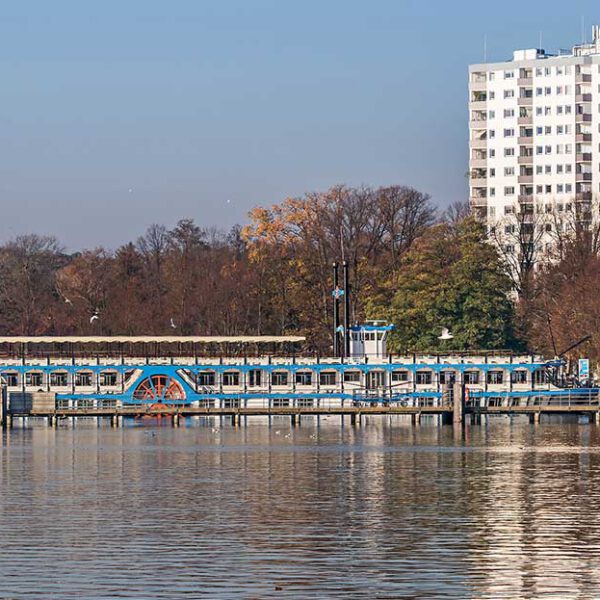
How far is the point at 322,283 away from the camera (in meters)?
134

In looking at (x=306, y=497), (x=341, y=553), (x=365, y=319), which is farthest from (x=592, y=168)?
(x=341, y=553)

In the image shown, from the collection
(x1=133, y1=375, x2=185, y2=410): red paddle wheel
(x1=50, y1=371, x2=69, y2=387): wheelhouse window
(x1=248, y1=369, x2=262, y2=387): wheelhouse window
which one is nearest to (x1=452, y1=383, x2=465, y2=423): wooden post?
(x1=248, y1=369, x2=262, y2=387): wheelhouse window

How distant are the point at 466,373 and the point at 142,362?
19.6m

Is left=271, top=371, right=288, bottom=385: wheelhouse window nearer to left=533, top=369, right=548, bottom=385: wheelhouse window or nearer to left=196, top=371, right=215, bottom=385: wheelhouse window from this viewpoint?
left=196, top=371, right=215, bottom=385: wheelhouse window

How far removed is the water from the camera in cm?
3731

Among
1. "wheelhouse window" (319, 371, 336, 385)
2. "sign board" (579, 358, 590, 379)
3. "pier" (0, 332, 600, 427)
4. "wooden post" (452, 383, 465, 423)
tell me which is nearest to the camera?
"wooden post" (452, 383, 465, 423)

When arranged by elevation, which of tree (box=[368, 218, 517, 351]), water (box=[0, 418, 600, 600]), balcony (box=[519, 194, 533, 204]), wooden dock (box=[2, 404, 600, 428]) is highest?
balcony (box=[519, 194, 533, 204])

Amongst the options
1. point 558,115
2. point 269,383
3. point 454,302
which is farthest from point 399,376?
point 558,115

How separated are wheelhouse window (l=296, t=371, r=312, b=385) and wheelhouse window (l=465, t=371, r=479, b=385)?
9510 millimetres

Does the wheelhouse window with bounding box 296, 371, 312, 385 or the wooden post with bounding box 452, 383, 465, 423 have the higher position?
the wheelhouse window with bounding box 296, 371, 312, 385

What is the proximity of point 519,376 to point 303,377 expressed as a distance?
13067mm

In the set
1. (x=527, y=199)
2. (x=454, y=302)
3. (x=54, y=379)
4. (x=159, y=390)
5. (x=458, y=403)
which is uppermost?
(x=527, y=199)

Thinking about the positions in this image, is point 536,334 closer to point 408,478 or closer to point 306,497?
point 408,478

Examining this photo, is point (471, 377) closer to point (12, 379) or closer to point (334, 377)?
point (334, 377)
